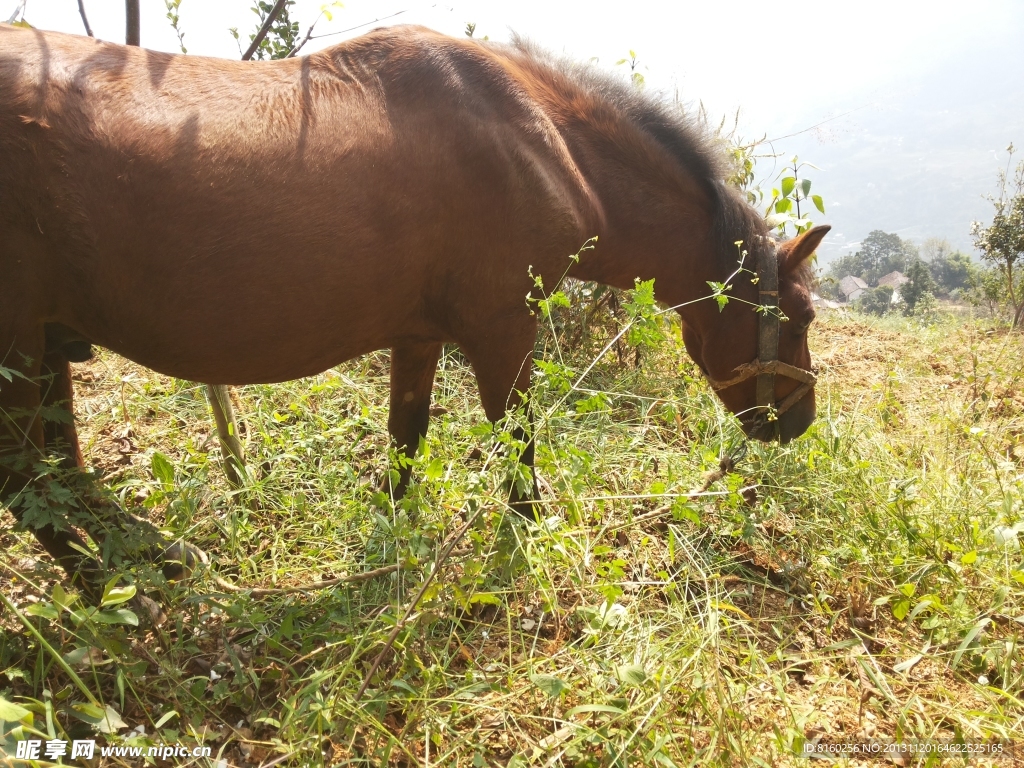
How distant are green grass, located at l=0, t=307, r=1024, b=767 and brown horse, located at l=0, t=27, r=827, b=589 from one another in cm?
61

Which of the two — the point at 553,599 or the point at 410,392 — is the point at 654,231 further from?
the point at 553,599

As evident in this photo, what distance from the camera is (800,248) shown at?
9.46ft

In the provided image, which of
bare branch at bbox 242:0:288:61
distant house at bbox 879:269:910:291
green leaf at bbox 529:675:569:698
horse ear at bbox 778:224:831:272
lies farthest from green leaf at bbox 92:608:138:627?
distant house at bbox 879:269:910:291

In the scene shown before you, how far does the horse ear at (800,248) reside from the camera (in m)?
2.81

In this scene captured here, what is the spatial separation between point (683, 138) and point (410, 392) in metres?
1.97

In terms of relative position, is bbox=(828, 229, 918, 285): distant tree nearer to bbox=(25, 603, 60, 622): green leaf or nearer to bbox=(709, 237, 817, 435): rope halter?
bbox=(709, 237, 817, 435): rope halter

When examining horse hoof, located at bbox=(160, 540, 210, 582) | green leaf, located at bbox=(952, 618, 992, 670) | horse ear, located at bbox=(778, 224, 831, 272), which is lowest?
horse hoof, located at bbox=(160, 540, 210, 582)

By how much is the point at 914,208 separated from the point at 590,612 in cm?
4608

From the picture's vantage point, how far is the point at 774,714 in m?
1.95

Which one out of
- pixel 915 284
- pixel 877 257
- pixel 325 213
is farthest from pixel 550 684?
pixel 877 257

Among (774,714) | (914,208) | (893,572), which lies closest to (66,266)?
(774,714)

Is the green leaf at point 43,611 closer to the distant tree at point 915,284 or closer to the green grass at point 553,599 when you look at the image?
the green grass at point 553,599

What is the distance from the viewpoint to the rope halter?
2895 mm

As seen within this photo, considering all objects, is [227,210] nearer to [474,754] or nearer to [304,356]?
[304,356]
